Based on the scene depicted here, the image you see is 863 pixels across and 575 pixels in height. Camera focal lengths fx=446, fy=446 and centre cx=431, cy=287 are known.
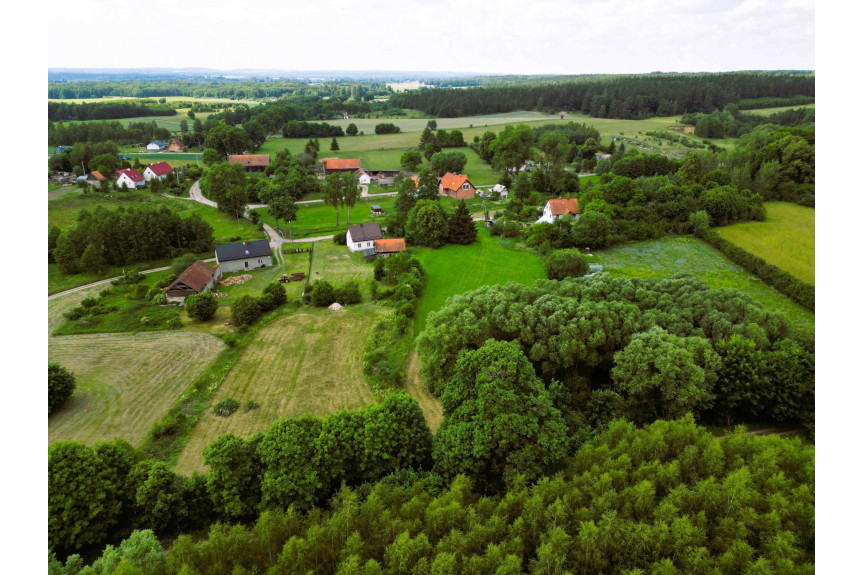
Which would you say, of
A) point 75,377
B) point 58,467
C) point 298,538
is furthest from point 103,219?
point 298,538

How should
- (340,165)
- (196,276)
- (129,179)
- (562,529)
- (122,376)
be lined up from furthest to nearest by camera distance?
(340,165)
(129,179)
(196,276)
(122,376)
(562,529)

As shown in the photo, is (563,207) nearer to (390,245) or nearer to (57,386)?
(390,245)

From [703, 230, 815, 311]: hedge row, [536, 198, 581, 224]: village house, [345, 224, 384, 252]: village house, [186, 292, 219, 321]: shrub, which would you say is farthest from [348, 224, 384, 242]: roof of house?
[703, 230, 815, 311]: hedge row

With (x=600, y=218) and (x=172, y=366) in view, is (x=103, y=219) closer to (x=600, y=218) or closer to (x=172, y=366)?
(x=172, y=366)

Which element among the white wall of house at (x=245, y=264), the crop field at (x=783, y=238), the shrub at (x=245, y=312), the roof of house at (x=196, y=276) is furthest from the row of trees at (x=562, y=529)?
the crop field at (x=783, y=238)

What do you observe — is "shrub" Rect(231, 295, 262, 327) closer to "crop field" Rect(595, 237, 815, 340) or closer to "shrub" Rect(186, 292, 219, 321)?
"shrub" Rect(186, 292, 219, 321)

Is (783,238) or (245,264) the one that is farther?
(783,238)

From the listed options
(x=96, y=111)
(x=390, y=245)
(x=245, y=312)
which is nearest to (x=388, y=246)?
(x=390, y=245)
